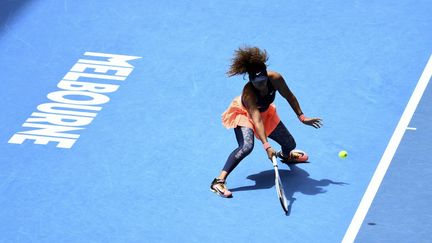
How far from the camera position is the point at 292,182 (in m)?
12.5

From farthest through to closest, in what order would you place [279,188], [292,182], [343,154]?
[343,154]
[292,182]
[279,188]

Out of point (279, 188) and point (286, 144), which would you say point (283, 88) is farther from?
point (279, 188)

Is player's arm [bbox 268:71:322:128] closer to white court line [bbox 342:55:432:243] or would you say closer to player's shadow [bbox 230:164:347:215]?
player's shadow [bbox 230:164:347:215]

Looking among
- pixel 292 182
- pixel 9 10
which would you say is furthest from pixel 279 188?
pixel 9 10

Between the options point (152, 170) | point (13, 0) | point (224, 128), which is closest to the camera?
point (152, 170)

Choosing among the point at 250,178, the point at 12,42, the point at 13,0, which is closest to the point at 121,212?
the point at 250,178

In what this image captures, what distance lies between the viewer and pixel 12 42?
51.4ft

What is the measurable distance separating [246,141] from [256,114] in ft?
1.33

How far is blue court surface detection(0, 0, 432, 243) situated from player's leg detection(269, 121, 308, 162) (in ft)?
0.46

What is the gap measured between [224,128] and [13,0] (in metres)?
5.10

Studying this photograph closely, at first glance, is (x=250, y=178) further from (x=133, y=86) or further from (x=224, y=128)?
(x=133, y=86)

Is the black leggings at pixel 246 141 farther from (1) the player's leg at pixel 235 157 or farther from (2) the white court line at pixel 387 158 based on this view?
(2) the white court line at pixel 387 158

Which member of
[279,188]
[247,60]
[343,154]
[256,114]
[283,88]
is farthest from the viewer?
[343,154]

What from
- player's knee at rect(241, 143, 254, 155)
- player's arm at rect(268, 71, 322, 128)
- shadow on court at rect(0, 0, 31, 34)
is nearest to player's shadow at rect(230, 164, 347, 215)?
player's knee at rect(241, 143, 254, 155)
